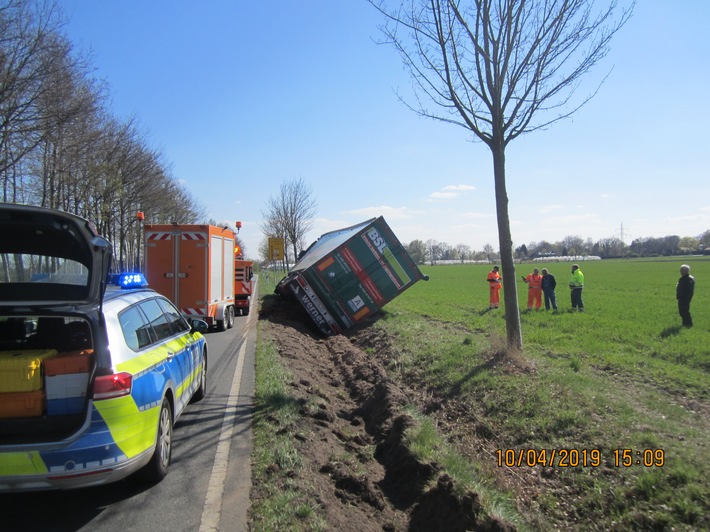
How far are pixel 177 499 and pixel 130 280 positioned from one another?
257 cm

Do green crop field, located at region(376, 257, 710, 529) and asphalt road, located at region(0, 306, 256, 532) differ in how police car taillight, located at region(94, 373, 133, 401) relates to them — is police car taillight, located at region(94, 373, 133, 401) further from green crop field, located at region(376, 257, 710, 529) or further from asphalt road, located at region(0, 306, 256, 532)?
green crop field, located at region(376, 257, 710, 529)

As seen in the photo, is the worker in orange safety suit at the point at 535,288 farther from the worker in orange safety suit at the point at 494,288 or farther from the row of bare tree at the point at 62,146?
the row of bare tree at the point at 62,146

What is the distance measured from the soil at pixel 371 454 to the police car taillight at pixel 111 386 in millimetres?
1363

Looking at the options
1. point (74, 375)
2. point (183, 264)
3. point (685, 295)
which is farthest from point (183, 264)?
point (685, 295)

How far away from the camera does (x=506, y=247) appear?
800 centimetres

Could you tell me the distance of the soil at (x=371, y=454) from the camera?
3.82m

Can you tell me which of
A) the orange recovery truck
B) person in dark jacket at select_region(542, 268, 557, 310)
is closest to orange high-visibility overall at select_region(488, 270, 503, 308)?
person in dark jacket at select_region(542, 268, 557, 310)

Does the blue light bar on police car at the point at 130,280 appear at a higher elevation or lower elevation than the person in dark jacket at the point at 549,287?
higher

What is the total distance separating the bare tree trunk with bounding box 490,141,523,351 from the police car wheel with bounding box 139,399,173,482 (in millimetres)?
5325

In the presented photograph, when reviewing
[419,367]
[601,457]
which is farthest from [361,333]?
[601,457]

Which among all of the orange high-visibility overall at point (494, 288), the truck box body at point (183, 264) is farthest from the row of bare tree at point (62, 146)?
the orange high-visibility overall at point (494, 288)

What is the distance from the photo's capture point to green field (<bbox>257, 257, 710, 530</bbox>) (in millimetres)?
3777

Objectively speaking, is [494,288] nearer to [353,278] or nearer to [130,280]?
[353,278]

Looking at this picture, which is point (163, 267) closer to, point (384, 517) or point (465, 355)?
point (465, 355)
